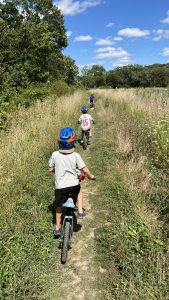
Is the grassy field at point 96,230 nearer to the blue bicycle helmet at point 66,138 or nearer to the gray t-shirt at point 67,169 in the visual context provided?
the gray t-shirt at point 67,169

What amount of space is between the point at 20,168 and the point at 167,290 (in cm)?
384

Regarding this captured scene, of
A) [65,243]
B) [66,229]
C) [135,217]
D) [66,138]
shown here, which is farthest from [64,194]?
[135,217]

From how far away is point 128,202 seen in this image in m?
5.19

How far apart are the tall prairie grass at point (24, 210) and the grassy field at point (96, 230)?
0.01 meters

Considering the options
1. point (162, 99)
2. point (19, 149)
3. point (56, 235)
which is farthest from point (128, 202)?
point (162, 99)

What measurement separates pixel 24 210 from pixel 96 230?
4.08ft

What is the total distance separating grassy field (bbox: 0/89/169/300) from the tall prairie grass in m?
0.01

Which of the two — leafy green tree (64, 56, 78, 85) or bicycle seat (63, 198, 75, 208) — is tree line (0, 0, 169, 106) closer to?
bicycle seat (63, 198, 75, 208)

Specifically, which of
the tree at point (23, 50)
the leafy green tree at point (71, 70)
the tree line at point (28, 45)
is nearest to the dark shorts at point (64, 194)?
the tree line at point (28, 45)

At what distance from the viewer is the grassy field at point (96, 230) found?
3.37 m

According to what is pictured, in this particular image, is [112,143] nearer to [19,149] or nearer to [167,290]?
[19,149]

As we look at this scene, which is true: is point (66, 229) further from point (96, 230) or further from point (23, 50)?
point (23, 50)

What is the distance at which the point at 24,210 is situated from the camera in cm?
492

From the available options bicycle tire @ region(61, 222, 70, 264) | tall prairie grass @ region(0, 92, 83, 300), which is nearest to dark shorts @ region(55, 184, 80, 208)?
bicycle tire @ region(61, 222, 70, 264)
